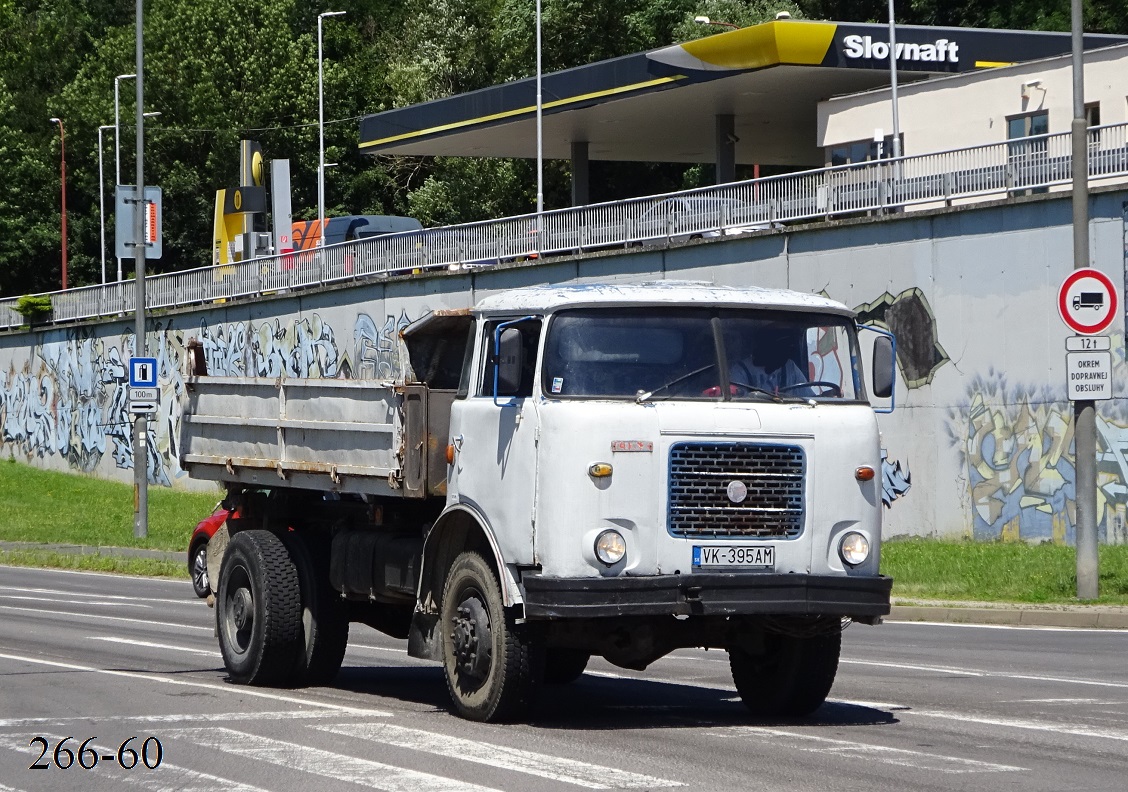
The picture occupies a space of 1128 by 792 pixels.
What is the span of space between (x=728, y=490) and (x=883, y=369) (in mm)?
1399

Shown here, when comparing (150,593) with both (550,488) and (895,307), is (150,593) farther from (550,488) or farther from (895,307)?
(550,488)

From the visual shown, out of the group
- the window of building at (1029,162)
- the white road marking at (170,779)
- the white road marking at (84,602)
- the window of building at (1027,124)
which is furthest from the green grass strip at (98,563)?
the white road marking at (170,779)

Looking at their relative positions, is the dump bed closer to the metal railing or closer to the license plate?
the license plate

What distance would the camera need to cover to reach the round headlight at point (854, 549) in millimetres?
10250

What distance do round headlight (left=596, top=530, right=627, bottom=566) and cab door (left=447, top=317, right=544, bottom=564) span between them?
41cm

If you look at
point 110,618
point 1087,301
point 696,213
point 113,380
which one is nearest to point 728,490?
point 1087,301

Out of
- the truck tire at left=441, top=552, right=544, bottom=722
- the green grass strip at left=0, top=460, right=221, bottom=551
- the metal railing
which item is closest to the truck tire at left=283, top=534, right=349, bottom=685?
the truck tire at left=441, top=552, right=544, bottom=722

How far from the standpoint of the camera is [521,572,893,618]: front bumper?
9.80m

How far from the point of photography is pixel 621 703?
11.9 m

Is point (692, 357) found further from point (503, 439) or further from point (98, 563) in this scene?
point (98, 563)

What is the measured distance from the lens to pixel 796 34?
42531 millimetres

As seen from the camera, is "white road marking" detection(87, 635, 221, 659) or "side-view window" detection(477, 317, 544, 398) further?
"white road marking" detection(87, 635, 221, 659)

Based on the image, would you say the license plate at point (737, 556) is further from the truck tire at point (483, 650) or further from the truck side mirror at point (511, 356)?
the truck side mirror at point (511, 356)

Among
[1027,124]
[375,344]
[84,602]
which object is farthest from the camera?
[375,344]
